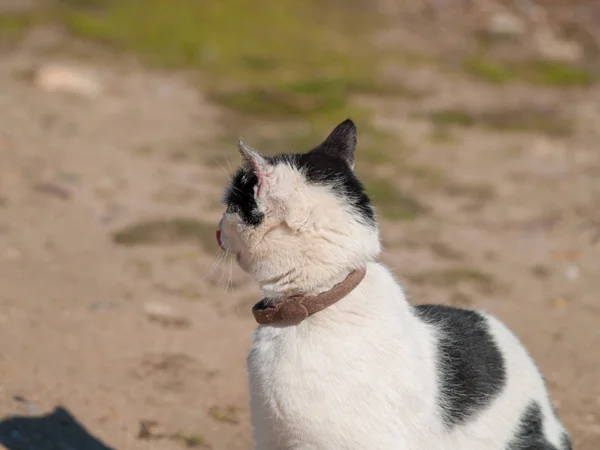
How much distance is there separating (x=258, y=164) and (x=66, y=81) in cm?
681

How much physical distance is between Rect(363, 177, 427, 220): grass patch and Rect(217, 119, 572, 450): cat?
13.1ft

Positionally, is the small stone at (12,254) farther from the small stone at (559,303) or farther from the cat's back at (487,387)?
the small stone at (559,303)

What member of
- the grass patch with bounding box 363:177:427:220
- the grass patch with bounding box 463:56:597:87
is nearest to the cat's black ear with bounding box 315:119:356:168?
the grass patch with bounding box 363:177:427:220

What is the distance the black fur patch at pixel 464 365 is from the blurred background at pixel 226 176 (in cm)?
125

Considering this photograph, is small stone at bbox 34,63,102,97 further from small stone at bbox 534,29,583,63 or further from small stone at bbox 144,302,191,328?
small stone at bbox 534,29,583,63

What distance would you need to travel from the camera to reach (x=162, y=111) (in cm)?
892

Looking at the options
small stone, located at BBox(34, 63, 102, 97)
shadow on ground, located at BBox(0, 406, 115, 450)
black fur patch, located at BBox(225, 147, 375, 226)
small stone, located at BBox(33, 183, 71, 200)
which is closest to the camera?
black fur patch, located at BBox(225, 147, 375, 226)

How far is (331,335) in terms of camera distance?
2869 millimetres

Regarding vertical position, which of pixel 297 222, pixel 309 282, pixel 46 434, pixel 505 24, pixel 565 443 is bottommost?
pixel 46 434

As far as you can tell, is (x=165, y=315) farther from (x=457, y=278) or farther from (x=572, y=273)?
(x=572, y=273)

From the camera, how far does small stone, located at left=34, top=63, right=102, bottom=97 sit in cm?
895

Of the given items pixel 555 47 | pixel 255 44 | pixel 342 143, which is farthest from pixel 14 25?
pixel 342 143

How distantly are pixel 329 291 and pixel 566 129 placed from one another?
7.03 metres

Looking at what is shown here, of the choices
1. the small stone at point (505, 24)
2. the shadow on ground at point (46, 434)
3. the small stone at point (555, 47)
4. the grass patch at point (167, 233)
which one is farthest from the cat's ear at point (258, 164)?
the small stone at point (505, 24)
